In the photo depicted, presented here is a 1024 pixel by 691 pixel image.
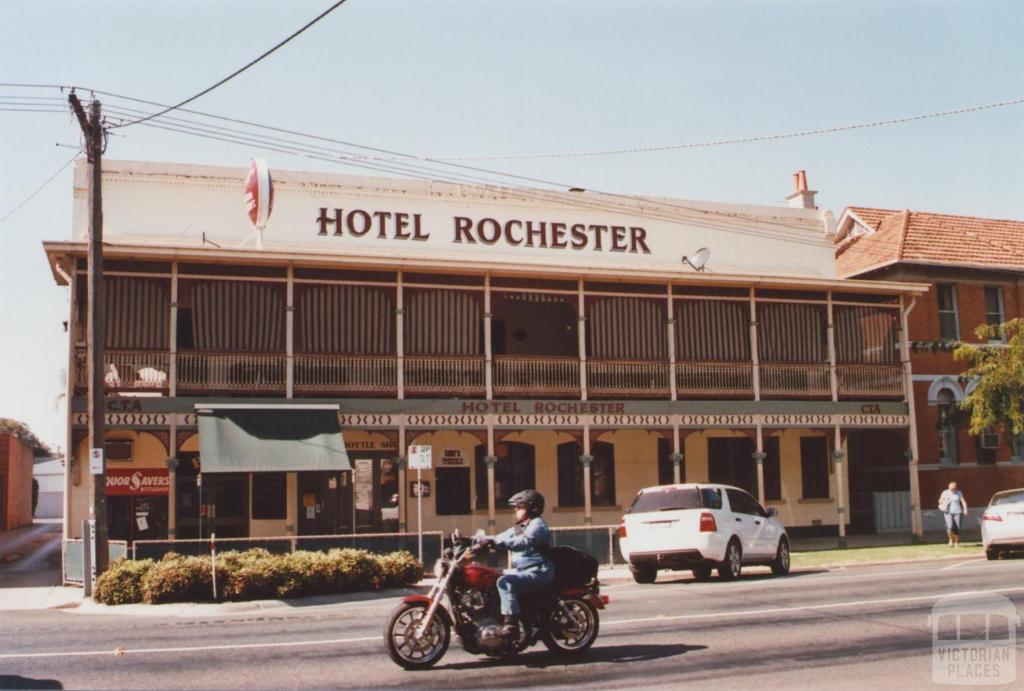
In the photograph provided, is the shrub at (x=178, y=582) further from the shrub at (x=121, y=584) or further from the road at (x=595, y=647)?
the road at (x=595, y=647)

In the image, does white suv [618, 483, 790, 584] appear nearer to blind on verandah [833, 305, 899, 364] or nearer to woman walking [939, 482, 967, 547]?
woman walking [939, 482, 967, 547]

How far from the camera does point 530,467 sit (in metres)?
28.4

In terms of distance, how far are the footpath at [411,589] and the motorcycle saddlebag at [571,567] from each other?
7440 mm

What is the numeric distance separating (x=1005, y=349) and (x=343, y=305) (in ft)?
53.7

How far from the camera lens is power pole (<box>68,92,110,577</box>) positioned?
18516mm

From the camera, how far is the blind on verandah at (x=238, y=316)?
2394 cm

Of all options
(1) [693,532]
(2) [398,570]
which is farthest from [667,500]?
(2) [398,570]

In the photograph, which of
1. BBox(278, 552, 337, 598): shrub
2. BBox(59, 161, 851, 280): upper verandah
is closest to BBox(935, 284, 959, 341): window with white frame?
BBox(59, 161, 851, 280): upper verandah

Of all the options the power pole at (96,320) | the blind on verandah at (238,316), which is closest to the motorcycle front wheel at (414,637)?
the power pole at (96,320)

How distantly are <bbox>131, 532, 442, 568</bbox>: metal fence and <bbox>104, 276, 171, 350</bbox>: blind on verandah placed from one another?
207 inches

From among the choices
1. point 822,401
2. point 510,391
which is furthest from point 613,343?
point 822,401

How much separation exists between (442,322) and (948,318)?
16430 millimetres

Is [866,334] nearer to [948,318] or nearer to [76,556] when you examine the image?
[948,318]

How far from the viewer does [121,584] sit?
1748 centimetres
